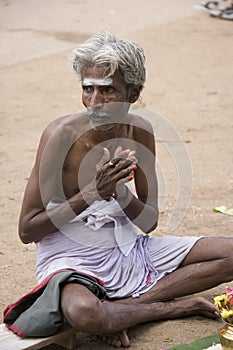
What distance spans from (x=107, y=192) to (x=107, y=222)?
0.35 m

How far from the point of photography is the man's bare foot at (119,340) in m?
4.02

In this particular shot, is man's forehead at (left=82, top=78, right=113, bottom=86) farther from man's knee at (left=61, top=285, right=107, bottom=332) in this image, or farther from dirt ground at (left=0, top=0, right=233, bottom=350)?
dirt ground at (left=0, top=0, right=233, bottom=350)

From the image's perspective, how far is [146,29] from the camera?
1066 cm

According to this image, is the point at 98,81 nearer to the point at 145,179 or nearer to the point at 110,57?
the point at 110,57

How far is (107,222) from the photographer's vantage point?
4254 mm

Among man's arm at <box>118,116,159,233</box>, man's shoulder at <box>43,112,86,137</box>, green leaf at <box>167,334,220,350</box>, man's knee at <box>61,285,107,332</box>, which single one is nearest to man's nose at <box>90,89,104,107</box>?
man's shoulder at <box>43,112,86,137</box>

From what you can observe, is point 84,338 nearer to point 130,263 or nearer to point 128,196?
point 130,263

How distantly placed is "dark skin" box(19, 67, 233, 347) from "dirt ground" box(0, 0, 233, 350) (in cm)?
15

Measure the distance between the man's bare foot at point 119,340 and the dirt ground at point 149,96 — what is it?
0.04 meters

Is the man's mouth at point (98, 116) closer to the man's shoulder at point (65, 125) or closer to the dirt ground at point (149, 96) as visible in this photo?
the man's shoulder at point (65, 125)

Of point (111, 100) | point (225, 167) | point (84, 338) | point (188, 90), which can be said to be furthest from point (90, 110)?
point (188, 90)

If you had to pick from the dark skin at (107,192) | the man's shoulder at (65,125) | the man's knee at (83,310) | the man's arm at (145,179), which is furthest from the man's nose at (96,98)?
the man's knee at (83,310)

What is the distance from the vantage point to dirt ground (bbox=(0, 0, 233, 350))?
200 inches

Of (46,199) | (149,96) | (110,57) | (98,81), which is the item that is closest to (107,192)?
(46,199)
